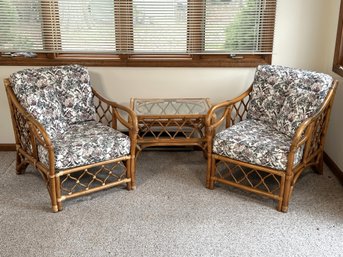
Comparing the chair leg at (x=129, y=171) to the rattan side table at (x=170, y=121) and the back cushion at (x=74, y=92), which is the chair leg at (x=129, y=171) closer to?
the rattan side table at (x=170, y=121)

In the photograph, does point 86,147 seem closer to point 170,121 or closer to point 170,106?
point 170,121

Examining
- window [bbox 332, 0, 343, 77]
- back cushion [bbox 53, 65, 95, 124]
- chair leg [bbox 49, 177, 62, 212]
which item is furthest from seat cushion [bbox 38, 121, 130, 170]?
window [bbox 332, 0, 343, 77]

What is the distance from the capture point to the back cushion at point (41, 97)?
307 cm

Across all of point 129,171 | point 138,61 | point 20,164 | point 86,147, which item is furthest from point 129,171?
point 138,61

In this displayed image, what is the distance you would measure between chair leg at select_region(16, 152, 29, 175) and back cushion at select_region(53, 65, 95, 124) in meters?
0.48

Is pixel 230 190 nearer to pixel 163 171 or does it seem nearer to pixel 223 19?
pixel 163 171

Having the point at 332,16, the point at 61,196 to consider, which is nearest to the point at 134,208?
the point at 61,196

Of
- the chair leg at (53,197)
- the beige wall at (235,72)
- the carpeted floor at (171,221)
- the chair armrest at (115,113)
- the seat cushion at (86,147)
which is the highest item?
the beige wall at (235,72)

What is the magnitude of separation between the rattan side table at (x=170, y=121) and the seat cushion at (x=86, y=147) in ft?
0.99

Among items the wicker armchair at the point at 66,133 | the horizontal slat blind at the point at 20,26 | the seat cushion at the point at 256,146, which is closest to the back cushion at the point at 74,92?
the wicker armchair at the point at 66,133

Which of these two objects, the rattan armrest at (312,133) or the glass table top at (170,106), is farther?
the glass table top at (170,106)

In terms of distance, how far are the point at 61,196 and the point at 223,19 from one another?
Result: 76.8 inches

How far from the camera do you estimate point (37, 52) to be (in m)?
3.62

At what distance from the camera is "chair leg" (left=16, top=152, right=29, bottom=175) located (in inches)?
131
